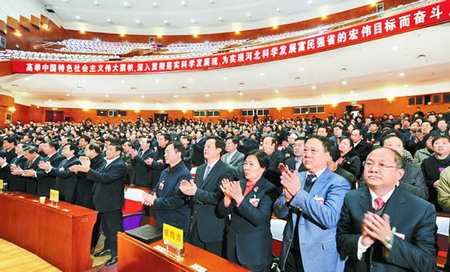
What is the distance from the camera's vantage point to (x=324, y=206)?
3.98ft

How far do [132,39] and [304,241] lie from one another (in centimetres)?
1659

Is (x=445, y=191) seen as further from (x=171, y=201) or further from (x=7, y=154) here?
(x=7, y=154)

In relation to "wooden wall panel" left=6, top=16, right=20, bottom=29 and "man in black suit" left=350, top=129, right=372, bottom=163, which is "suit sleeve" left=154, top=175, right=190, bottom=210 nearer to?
"man in black suit" left=350, top=129, right=372, bottom=163

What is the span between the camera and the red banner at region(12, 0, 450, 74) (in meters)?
6.00

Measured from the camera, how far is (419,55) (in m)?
7.22

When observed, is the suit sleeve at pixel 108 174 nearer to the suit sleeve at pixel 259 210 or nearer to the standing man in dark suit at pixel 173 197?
the standing man in dark suit at pixel 173 197

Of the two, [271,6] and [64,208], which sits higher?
[271,6]

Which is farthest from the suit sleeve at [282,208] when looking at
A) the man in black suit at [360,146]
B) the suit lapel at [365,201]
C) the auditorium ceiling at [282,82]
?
the auditorium ceiling at [282,82]

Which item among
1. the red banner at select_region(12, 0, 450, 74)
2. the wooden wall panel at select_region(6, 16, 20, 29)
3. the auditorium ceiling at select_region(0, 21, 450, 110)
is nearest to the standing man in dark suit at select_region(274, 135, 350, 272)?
the red banner at select_region(12, 0, 450, 74)

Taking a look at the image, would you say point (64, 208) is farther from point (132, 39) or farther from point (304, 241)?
point (132, 39)

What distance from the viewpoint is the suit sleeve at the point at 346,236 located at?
1061 millimetres

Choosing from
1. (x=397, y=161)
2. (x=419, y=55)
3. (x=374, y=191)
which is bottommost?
(x=374, y=191)

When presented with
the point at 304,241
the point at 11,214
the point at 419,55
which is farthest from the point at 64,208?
the point at 419,55

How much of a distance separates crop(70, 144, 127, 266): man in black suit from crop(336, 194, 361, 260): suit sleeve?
6.85 ft
